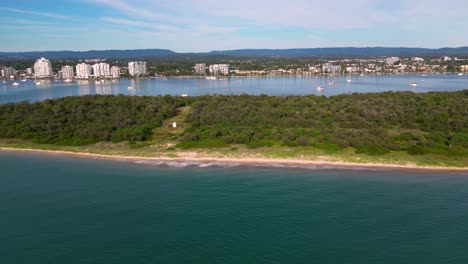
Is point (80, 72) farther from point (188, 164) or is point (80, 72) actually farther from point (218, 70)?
point (188, 164)

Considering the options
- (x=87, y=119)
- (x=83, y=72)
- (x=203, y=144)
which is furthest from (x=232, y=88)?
(x=83, y=72)

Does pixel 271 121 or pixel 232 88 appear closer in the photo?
pixel 271 121

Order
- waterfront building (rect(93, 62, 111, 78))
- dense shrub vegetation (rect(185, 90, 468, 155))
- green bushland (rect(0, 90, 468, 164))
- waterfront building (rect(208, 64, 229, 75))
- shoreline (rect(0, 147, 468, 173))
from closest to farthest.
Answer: shoreline (rect(0, 147, 468, 173)) < dense shrub vegetation (rect(185, 90, 468, 155)) < green bushland (rect(0, 90, 468, 164)) < waterfront building (rect(93, 62, 111, 78)) < waterfront building (rect(208, 64, 229, 75))

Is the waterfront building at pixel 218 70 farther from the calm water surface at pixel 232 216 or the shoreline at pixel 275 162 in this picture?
the calm water surface at pixel 232 216

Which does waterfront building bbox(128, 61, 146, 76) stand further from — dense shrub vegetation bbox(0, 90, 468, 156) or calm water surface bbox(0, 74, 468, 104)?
dense shrub vegetation bbox(0, 90, 468, 156)

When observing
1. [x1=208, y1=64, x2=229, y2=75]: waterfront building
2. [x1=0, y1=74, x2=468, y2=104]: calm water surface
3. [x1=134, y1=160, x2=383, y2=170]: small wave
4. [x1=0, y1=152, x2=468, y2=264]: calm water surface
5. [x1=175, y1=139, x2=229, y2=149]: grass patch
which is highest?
[x1=208, y1=64, x2=229, y2=75]: waterfront building

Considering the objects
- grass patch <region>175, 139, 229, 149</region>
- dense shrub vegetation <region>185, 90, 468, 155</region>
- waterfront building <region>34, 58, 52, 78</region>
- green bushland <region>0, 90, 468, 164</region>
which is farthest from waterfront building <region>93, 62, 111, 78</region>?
grass patch <region>175, 139, 229, 149</region>

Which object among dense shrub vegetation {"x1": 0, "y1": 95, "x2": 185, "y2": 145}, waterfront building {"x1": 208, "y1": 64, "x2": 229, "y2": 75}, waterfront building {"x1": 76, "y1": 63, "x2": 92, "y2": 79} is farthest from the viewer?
waterfront building {"x1": 208, "y1": 64, "x2": 229, "y2": 75}
